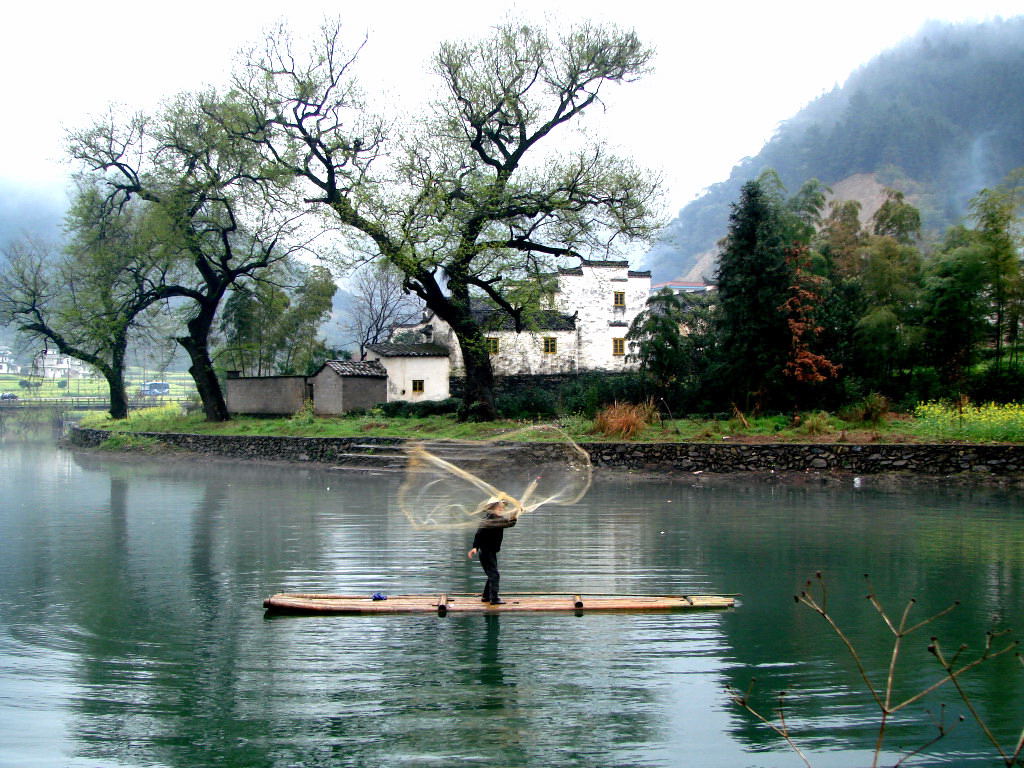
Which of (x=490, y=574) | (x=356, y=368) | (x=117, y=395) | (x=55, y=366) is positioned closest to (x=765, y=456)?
(x=490, y=574)

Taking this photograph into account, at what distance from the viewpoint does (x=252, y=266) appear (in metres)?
36.7

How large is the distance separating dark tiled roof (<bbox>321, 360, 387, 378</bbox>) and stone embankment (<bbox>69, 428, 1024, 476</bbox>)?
7158 mm

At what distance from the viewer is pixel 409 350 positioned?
39.6 metres

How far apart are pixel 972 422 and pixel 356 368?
78.1ft

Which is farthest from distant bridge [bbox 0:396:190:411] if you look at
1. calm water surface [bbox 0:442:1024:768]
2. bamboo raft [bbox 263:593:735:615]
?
bamboo raft [bbox 263:593:735:615]

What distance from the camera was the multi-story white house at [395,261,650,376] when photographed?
43.4 metres

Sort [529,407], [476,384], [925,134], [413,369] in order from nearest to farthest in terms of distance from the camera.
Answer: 1. [476,384]
2. [529,407]
3. [413,369]
4. [925,134]

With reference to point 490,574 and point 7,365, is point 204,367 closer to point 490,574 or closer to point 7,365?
point 490,574

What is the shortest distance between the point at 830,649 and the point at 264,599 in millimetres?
5934

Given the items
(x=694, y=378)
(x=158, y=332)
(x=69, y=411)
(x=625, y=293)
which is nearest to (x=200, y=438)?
(x=158, y=332)

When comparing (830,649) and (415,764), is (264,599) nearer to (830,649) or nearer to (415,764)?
(415,764)

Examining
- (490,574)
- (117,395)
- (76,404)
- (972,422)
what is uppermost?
(117,395)

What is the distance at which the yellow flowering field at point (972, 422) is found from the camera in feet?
69.5

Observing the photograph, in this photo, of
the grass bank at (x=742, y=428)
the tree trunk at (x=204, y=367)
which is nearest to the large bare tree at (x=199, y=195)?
the tree trunk at (x=204, y=367)
